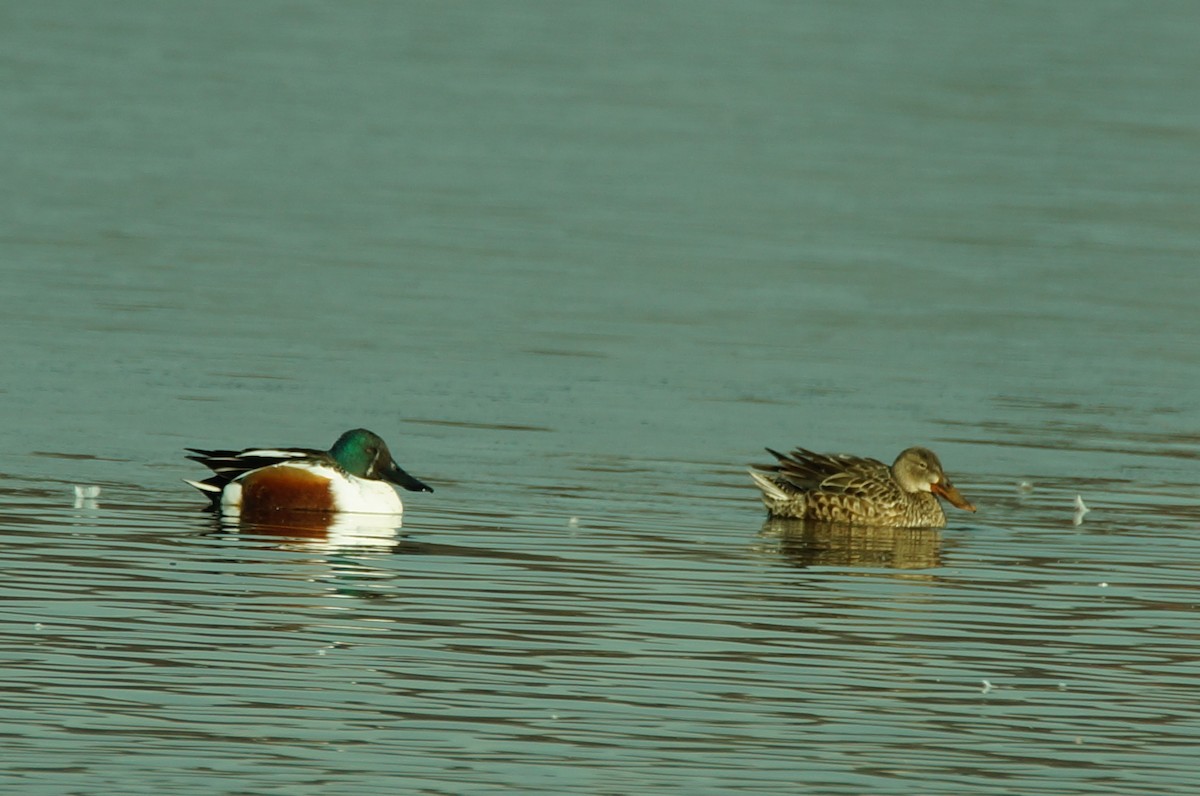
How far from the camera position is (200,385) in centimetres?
1814

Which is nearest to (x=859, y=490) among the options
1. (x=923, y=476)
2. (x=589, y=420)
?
(x=923, y=476)

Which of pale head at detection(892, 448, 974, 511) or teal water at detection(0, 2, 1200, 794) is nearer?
teal water at detection(0, 2, 1200, 794)

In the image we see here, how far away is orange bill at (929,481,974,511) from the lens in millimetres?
15328

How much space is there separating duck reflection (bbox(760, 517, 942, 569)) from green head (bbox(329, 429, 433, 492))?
81.2 inches

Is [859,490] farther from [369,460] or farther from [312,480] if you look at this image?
[312,480]

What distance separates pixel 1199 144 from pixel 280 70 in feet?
49.1

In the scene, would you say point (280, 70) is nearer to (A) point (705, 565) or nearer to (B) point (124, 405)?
(B) point (124, 405)

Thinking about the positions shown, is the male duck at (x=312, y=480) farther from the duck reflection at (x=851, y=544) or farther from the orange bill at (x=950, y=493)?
the orange bill at (x=950, y=493)

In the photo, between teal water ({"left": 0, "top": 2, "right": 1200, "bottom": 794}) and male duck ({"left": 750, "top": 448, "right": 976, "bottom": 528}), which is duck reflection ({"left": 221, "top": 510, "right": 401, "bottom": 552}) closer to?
teal water ({"left": 0, "top": 2, "right": 1200, "bottom": 794})

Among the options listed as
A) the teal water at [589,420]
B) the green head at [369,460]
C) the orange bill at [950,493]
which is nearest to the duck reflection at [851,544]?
the teal water at [589,420]

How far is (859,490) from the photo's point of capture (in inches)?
601

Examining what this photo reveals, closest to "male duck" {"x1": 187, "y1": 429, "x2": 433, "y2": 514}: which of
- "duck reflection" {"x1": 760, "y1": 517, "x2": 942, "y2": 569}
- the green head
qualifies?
the green head

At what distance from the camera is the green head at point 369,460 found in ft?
47.9

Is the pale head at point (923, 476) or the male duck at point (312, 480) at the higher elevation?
the pale head at point (923, 476)
